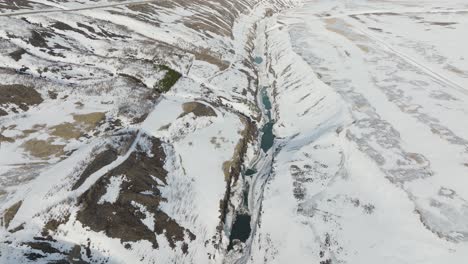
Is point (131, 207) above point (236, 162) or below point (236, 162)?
above

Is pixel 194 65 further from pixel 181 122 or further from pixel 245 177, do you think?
pixel 245 177

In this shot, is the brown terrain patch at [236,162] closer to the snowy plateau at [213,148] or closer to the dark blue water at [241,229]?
the snowy plateau at [213,148]

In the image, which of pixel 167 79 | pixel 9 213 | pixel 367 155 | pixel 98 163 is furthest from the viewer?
pixel 167 79

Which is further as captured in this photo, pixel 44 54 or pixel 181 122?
pixel 44 54

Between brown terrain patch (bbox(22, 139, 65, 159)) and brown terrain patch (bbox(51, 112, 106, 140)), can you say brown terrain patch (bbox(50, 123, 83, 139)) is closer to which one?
brown terrain patch (bbox(51, 112, 106, 140))

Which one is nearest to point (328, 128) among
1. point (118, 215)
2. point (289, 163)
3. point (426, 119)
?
point (289, 163)

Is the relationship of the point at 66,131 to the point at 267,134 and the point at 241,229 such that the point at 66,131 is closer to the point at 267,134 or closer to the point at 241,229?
the point at 241,229

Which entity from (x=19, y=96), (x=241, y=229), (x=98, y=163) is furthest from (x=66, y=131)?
(x=241, y=229)
